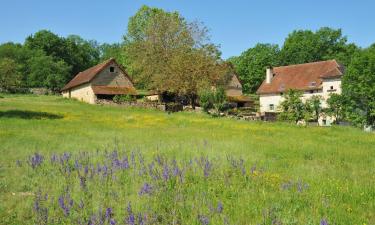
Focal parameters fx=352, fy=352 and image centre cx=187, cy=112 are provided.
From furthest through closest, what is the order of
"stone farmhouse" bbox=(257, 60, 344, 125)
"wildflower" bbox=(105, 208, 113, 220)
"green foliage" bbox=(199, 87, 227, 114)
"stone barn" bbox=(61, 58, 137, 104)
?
"stone farmhouse" bbox=(257, 60, 344, 125) → "stone barn" bbox=(61, 58, 137, 104) → "green foliage" bbox=(199, 87, 227, 114) → "wildflower" bbox=(105, 208, 113, 220)

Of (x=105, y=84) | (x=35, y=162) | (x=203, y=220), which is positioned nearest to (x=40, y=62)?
(x=105, y=84)

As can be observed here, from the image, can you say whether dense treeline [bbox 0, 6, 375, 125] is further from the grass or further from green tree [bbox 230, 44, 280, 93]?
the grass

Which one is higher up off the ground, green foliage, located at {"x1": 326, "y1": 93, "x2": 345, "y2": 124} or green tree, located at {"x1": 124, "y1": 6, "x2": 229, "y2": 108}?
green tree, located at {"x1": 124, "y1": 6, "x2": 229, "y2": 108}

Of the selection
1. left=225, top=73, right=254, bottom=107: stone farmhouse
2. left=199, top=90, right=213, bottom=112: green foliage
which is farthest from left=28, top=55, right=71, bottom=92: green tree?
left=199, top=90, right=213, bottom=112: green foliage

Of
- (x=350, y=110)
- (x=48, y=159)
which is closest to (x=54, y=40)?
(x=350, y=110)

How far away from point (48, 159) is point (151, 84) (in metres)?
42.0

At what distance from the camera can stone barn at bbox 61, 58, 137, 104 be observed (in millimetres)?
53303

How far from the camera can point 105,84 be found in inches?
2179

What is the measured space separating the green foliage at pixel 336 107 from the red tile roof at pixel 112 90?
28.6 meters

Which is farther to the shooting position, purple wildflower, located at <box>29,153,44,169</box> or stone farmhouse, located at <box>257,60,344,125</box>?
stone farmhouse, located at <box>257,60,344,125</box>

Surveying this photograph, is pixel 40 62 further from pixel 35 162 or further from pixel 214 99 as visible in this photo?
pixel 35 162

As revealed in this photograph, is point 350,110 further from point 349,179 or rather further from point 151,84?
point 349,179

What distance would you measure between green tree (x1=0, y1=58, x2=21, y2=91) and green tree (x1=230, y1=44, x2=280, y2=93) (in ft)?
169

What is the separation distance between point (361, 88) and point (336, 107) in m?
5.52
